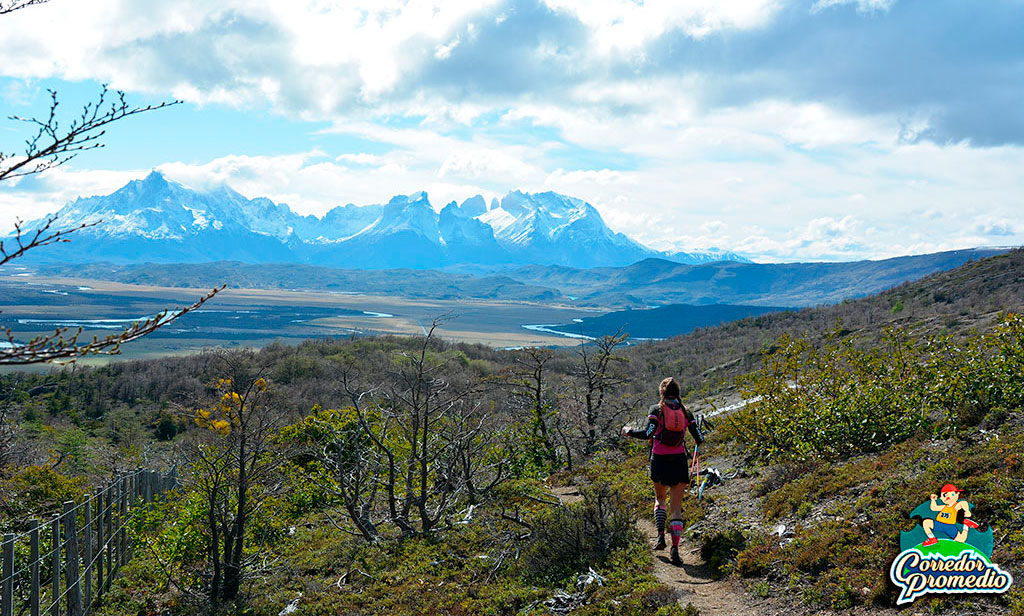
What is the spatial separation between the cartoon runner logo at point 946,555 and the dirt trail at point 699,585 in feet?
4.65

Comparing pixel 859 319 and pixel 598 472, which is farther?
pixel 859 319

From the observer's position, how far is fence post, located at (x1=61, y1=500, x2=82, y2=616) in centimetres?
801

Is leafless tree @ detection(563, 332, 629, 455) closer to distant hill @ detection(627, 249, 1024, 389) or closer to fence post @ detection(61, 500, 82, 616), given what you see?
fence post @ detection(61, 500, 82, 616)

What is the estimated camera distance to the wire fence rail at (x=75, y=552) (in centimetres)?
652

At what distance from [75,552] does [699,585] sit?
27.7 ft

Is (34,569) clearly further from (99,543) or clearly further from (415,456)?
(415,456)

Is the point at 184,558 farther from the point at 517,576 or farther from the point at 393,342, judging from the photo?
the point at 393,342

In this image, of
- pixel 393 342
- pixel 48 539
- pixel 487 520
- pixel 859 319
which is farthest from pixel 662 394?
pixel 393 342

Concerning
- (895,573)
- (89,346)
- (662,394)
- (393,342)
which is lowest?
(393,342)

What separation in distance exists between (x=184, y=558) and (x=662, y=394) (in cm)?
906

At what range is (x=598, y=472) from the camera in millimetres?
15203

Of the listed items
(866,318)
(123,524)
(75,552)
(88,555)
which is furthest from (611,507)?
(866,318)

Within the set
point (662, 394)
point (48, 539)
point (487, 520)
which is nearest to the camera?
point (662, 394)

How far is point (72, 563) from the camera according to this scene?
820cm
